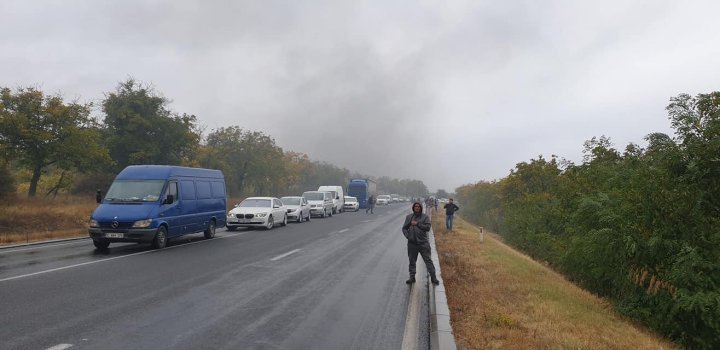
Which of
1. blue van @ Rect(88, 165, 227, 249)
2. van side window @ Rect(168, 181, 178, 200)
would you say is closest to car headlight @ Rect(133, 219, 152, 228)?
blue van @ Rect(88, 165, 227, 249)

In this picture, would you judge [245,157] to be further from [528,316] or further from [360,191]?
[528,316]

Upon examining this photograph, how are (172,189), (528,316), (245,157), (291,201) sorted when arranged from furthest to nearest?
(245,157) → (291,201) → (172,189) → (528,316)

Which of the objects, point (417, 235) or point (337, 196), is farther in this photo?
point (337, 196)

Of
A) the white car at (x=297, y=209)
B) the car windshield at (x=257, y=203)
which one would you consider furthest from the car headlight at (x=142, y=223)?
the white car at (x=297, y=209)

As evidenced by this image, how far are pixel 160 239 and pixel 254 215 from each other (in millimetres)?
8531

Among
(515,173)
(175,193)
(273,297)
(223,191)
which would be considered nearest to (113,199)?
(175,193)

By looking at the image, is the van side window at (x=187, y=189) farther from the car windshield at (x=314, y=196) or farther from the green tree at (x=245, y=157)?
the green tree at (x=245, y=157)

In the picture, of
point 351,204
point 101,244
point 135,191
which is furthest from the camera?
point 351,204

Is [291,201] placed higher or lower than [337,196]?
A: lower

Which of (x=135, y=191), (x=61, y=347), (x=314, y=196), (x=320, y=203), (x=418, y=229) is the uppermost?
(x=314, y=196)

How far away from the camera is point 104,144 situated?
40.1 m

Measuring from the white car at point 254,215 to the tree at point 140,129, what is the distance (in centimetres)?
2046

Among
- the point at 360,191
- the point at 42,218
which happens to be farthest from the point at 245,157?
the point at 42,218

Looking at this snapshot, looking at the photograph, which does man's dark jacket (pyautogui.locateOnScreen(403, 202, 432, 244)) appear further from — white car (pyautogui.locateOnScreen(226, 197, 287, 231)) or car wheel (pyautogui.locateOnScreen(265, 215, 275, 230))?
car wheel (pyautogui.locateOnScreen(265, 215, 275, 230))
